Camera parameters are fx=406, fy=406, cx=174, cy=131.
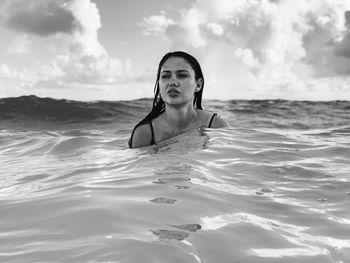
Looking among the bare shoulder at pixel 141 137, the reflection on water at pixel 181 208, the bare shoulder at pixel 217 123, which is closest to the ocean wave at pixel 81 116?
the bare shoulder at pixel 217 123

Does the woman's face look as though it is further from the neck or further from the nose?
the neck

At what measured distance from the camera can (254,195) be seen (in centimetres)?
276

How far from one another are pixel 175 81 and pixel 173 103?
30 cm

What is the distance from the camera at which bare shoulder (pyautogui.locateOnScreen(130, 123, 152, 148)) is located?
217 inches

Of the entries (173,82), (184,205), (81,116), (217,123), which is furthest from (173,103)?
(81,116)

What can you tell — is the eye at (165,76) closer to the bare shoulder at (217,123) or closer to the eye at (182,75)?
the eye at (182,75)

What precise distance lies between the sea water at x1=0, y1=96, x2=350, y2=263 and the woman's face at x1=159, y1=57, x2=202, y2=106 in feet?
2.04

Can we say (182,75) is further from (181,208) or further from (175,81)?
(181,208)

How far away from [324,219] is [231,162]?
1.81m

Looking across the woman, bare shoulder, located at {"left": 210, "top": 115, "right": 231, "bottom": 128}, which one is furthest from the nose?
bare shoulder, located at {"left": 210, "top": 115, "right": 231, "bottom": 128}

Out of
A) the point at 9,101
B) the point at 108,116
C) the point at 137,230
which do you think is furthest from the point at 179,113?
the point at 9,101

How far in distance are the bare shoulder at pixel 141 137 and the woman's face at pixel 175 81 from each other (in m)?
0.48

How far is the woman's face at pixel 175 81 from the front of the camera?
5433mm

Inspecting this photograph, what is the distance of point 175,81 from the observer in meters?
5.42
